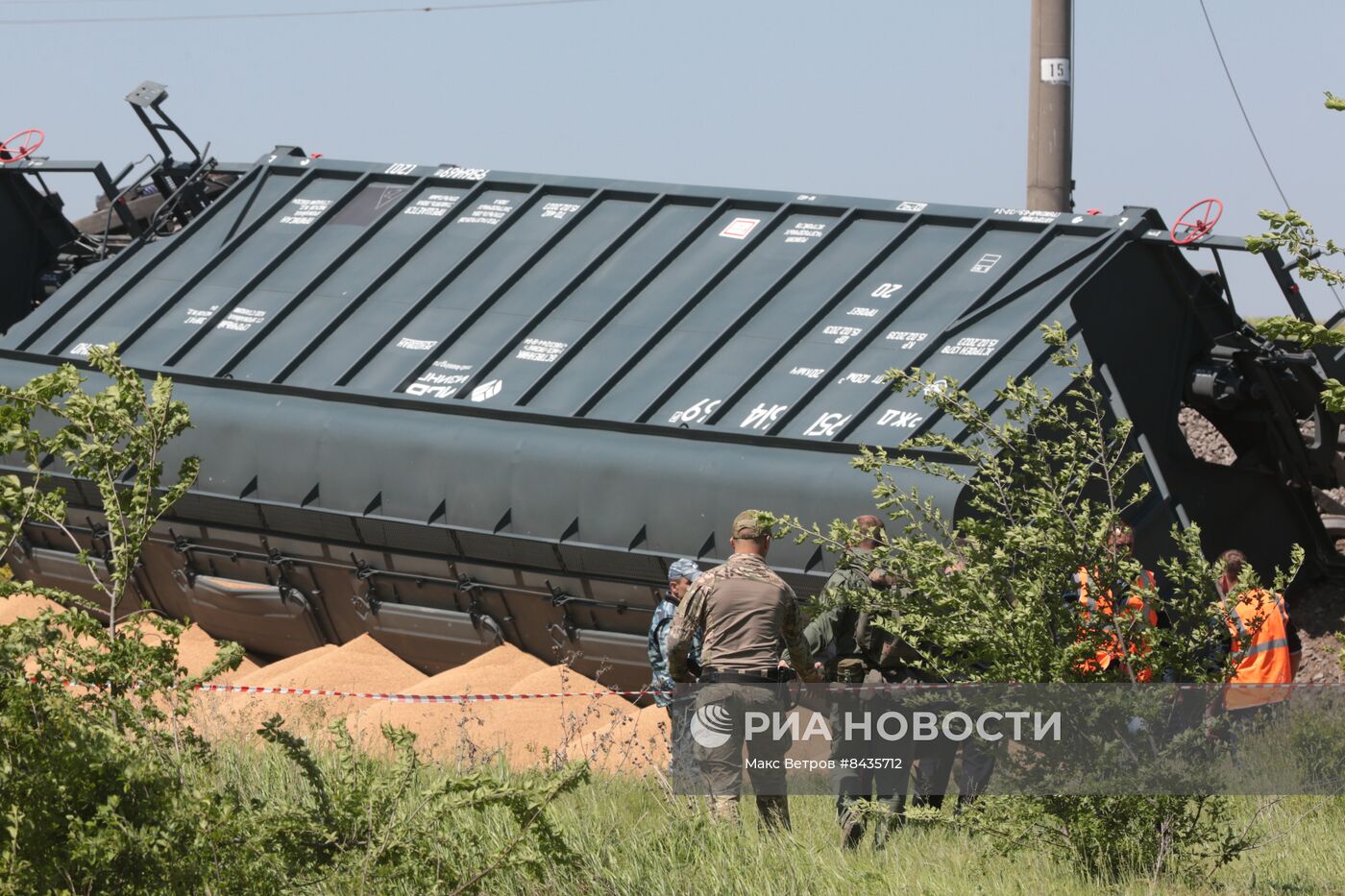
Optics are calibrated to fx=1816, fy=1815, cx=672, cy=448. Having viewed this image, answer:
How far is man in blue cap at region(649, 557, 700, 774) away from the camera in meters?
8.70

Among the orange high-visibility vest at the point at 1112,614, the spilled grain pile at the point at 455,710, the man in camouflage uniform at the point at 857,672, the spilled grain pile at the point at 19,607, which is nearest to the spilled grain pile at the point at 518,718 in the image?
the spilled grain pile at the point at 455,710

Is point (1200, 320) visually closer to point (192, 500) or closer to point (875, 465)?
point (875, 465)

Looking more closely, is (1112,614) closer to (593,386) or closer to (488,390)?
(593,386)

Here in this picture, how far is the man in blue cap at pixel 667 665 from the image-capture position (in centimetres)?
870

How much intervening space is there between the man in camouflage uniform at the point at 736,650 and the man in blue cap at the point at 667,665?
12.0 inches

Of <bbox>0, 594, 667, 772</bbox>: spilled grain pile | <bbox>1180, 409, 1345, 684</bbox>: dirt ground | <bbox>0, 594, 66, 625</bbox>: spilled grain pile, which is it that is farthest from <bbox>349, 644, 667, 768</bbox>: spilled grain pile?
<bbox>1180, 409, 1345, 684</bbox>: dirt ground

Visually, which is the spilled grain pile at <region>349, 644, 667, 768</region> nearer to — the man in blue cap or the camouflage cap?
the man in blue cap

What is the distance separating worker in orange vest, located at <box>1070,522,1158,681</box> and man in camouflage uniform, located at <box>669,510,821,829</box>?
1479 millimetres

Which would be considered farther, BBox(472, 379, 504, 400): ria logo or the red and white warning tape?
BBox(472, 379, 504, 400): ria logo

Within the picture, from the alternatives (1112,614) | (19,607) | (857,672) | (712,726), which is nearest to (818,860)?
(712,726)

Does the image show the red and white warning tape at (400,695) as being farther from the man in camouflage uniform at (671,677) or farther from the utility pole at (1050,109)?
the utility pole at (1050,109)

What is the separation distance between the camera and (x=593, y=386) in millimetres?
12391

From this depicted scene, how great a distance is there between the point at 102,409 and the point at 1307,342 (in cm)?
416

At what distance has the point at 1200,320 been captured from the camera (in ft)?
40.2
